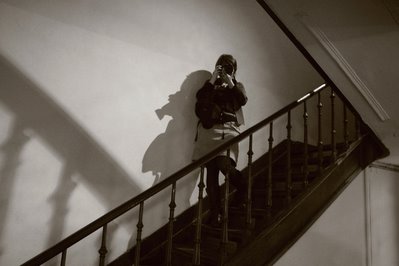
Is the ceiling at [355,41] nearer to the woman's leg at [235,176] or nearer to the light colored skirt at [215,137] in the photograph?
the light colored skirt at [215,137]

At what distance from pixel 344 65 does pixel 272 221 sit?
47.0 inches

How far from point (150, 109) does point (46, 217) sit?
4.09 ft

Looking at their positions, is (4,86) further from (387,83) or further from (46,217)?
(387,83)

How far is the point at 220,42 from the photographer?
407 centimetres

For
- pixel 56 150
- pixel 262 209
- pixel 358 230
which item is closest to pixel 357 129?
pixel 358 230

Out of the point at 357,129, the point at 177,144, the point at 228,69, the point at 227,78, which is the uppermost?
the point at 228,69

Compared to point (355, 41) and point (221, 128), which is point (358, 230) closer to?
point (221, 128)

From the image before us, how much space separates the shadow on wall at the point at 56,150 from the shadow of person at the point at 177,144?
29cm

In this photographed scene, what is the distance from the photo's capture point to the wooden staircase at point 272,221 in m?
2.59

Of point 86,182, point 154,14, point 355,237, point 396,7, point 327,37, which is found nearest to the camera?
point 396,7

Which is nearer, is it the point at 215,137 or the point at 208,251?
the point at 208,251

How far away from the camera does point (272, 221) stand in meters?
2.69

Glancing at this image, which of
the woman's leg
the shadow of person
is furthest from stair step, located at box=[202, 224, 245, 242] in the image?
the shadow of person

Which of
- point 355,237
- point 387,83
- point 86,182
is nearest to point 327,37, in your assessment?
point 387,83
